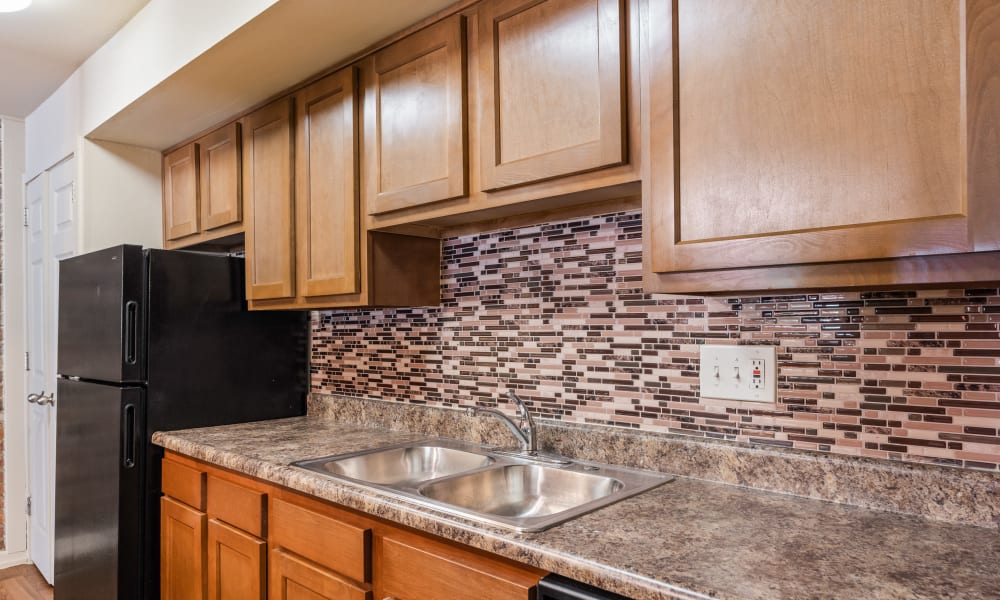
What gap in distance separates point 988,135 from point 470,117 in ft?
3.63

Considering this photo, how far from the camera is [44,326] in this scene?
10.5 feet

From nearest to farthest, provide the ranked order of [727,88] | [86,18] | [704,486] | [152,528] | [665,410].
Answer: [727,88]
[704,486]
[665,410]
[152,528]
[86,18]

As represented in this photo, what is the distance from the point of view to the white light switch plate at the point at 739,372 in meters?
1.42

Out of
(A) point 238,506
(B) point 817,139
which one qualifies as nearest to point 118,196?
(A) point 238,506

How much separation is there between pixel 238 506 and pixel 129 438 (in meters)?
0.66

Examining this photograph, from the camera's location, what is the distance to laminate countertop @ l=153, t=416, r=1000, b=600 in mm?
911

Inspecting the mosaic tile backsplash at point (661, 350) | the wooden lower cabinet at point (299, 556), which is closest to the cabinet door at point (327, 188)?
the mosaic tile backsplash at point (661, 350)

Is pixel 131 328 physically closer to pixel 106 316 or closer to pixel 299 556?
pixel 106 316

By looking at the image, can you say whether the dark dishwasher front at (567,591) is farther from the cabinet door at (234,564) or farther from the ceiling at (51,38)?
the ceiling at (51,38)

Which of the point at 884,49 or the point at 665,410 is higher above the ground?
the point at 884,49

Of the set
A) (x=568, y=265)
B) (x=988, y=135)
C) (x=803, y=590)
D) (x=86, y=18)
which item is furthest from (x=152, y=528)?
(x=988, y=135)

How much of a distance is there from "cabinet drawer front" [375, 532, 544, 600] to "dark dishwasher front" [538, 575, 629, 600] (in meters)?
0.03

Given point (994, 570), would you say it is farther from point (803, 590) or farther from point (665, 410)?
point (665, 410)

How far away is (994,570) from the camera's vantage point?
3.13 ft
